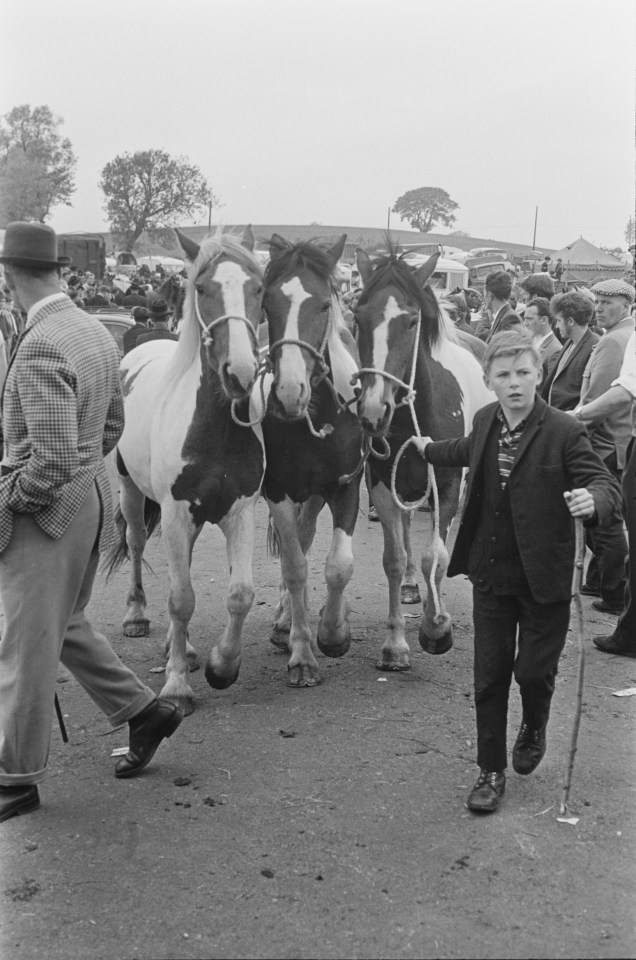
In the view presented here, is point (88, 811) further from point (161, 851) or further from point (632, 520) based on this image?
point (632, 520)

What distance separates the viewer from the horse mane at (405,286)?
4906 millimetres

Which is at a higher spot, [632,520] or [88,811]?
[632,520]

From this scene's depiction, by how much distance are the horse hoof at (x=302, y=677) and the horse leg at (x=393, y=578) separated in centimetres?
42

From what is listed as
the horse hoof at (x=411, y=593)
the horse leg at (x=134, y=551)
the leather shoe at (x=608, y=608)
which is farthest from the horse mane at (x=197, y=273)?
the leather shoe at (x=608, y=608)

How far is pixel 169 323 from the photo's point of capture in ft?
29.6

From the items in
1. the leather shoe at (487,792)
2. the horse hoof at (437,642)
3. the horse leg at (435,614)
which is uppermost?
the horse leg at (435,614)

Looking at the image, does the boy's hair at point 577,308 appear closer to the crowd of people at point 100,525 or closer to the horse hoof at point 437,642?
the horse hoof at point 437,642

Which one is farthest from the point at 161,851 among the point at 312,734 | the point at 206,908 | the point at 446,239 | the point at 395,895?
the point at 446,239

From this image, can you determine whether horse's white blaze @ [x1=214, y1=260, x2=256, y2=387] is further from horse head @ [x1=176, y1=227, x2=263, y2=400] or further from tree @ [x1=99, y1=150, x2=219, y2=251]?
tree @ [x1=99, y1=150, x2=219, y2=251]

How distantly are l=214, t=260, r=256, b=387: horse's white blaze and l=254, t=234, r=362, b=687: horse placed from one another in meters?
0.24

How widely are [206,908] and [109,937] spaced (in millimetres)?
310

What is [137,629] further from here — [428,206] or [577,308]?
[428,206]

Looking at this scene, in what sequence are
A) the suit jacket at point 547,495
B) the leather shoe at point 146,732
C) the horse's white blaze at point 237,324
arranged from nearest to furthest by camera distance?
the suit jacket at point 547,495
the leather shoe at point 146,732
the horse's white blaze at point 237,324

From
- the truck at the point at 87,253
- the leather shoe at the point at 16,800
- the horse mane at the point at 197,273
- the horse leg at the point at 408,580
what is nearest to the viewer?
the leather shoe at the point at 16,800
